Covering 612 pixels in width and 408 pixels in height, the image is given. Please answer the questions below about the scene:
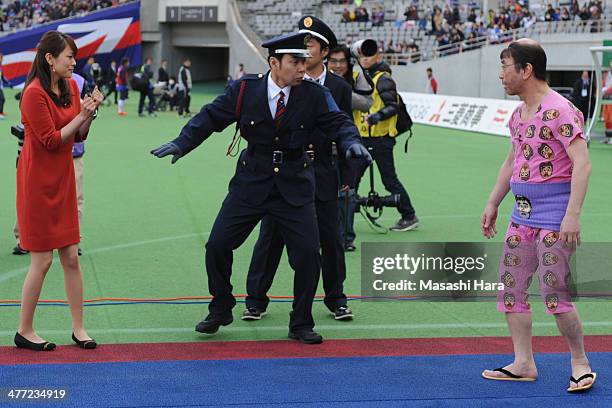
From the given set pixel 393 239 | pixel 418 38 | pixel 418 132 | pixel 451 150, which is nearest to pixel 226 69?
pixel 418 38

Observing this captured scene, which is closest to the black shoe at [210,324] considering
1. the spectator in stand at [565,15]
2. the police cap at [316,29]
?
the police cap at [316,29]

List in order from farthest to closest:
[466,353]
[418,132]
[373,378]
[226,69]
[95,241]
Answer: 1. [226,69]
2. [418,132]
3. [95,241]
4. [466,353]
5. [373,378]

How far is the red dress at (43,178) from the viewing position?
541 centimetres

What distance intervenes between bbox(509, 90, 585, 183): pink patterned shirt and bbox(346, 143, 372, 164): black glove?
0.95m

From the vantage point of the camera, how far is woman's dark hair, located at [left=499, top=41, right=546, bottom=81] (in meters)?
4.84

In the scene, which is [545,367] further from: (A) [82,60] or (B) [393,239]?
(A) [82,60]

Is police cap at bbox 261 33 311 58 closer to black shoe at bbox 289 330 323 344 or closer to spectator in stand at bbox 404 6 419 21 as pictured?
black shoe at bbox 289 330 323 344

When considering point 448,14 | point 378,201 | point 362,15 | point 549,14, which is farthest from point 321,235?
point 362,15

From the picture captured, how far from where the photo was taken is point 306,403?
15.7 feet

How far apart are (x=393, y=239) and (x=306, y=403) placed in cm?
498

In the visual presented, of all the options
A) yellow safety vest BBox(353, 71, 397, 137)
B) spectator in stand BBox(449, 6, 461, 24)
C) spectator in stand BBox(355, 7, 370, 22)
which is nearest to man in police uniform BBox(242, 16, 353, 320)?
yellow safety vest BBox(353, 71, 397, 137)

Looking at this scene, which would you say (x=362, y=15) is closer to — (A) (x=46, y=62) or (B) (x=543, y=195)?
(A) (x=46, y=62)

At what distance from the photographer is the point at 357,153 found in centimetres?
547

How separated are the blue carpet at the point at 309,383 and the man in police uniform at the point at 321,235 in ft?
3.32
